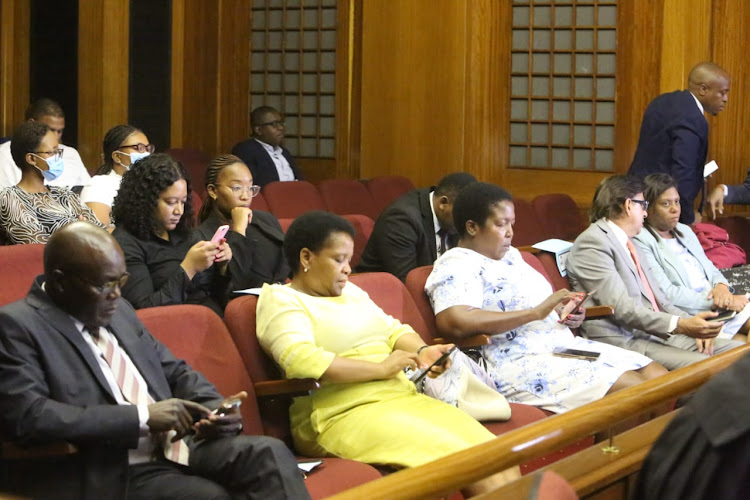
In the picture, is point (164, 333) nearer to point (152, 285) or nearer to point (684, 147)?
point (152, 285)

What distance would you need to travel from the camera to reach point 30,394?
7.22ft

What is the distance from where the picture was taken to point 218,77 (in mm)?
9055

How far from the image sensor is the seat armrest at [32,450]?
225cm

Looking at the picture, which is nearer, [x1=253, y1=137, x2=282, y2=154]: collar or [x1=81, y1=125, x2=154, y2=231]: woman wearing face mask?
[x1=81, y1=125, x2=154, y2=231]: woman wearing face mask

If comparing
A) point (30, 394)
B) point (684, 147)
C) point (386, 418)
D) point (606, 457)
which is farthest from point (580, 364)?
point (684, 147)

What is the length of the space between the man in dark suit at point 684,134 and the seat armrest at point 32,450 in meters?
4.35

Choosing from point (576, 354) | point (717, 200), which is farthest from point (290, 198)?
point (576, 354)

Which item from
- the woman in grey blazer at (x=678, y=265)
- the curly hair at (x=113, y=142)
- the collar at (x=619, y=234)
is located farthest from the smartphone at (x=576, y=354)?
the curly hair at (x=113, y=142)

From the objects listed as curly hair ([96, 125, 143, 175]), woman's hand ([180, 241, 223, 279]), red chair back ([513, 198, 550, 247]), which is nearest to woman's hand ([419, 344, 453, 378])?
woman's hand ([180, 241, 223, 279])

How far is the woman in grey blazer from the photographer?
4.57m

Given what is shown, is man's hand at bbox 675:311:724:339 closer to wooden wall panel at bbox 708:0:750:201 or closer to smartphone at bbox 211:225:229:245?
smartphone at bbox 211:225:229:245

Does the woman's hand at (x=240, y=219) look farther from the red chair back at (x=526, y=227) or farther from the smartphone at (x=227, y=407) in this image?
the red chair back at (x=526, y=227)

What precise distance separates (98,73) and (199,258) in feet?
16.3

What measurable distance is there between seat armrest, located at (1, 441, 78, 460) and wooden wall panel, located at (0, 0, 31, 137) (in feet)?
21.1
